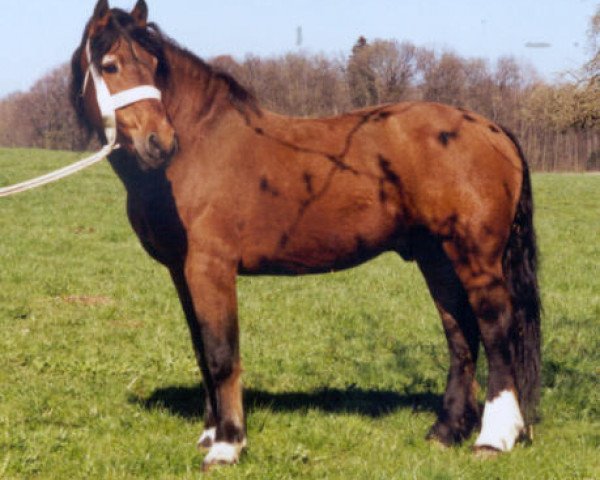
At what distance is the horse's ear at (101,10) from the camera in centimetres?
423

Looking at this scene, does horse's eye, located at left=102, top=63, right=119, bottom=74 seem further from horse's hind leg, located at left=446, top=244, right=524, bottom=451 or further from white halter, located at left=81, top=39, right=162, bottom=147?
horse's hind leg, located at left=446, top=244, right=524, bottom=451

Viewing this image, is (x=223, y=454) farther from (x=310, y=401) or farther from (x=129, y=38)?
(x=129, y=38)

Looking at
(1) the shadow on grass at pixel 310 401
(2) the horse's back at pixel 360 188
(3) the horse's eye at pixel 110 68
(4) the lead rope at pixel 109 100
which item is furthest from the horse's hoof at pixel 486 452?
(3) the horse's eye at pixel 110 68

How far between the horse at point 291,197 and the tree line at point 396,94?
483mm

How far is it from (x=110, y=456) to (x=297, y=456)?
3.93ft

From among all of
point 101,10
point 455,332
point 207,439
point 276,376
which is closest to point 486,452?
point 455,332

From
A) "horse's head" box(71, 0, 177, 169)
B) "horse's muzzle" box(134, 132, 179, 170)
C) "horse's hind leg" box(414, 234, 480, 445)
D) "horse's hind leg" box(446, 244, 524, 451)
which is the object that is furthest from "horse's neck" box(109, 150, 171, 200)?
"horse's hind leg" box(446, 244, 524, 451)

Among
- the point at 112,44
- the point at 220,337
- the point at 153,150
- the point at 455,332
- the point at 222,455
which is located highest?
the point at 112,44

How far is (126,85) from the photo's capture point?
4215 mm

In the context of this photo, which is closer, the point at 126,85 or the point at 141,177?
the point at 126,85

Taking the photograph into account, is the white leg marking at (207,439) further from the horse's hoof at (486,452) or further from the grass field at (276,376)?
the horse's hoof at (486,452)

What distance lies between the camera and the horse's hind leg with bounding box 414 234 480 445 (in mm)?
5148

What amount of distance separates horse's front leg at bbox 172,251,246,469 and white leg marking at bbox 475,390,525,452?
1580 millimetres

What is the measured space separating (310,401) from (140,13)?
3.21m
